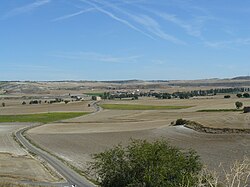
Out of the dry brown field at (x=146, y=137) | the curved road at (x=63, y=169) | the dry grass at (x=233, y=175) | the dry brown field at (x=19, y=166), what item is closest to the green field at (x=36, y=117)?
the dry brown field at (x=146, y=137)

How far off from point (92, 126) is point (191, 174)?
67772 mm

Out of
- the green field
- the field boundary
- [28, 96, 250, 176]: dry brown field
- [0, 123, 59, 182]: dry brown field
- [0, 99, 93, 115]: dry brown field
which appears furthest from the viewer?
[0, 99, 93, 115]: dry brown field

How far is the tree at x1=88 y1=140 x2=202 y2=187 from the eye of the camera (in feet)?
97.8

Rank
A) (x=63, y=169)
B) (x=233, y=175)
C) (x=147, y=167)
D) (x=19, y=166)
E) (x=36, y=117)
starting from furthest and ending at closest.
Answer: (x=36, y=117) < (x=19, y=166) < (x=63, y=169) < (x=147, y=167) < (x=233, y=175)

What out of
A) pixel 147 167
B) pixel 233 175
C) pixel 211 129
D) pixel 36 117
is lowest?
pixel 36 117

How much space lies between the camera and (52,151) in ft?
214

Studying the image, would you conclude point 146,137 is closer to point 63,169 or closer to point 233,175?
point 63,169

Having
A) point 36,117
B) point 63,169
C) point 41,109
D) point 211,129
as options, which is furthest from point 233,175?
point 41,109

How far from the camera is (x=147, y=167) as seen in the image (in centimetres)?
3116

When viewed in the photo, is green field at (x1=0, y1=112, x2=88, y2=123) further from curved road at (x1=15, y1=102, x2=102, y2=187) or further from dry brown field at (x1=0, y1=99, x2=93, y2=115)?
curved road at (x1=15, y1=102, x2=102, y2=187)

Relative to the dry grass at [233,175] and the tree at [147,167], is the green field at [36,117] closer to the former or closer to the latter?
the tree at [147,167]

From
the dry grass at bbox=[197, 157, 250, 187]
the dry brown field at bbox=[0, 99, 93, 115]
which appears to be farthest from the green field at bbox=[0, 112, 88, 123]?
the dry grass at bbox=[197, 157, 250, 187]

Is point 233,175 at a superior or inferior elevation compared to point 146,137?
superior

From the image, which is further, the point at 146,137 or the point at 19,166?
the point at 146,137
